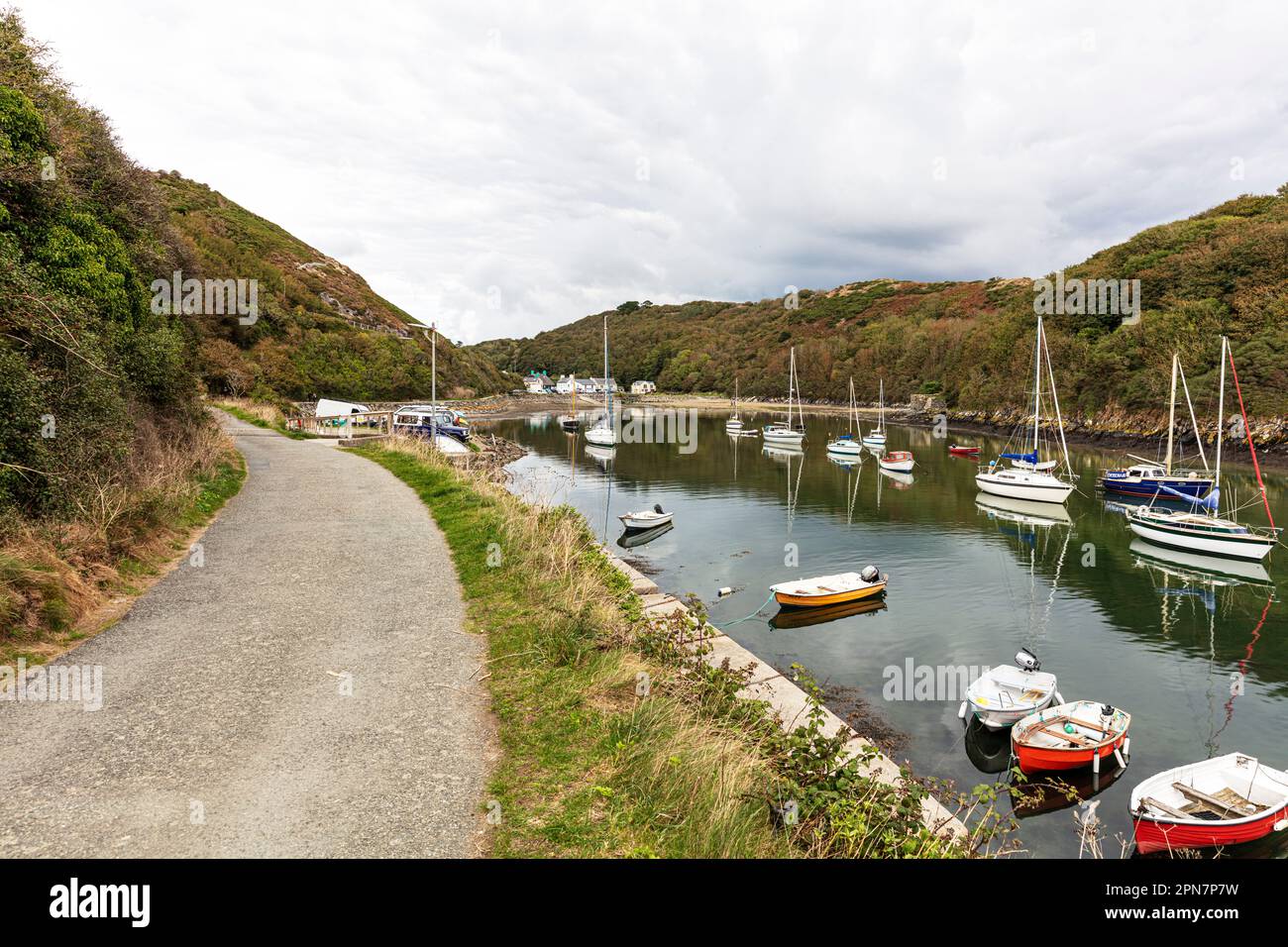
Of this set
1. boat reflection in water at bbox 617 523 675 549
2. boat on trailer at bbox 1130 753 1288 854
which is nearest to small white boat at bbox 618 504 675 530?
boat reflection in water at bbox 617 523 675 549

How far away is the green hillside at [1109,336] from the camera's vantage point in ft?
209

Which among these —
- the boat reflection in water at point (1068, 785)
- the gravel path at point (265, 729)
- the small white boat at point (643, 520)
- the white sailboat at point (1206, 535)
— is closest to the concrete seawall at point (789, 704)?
the boat reflection in water at point (1068, 785)

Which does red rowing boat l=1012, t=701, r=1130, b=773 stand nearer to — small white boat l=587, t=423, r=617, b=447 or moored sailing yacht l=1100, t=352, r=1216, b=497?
moored sailing yacht l=1100, t=352, r=1216, b=497

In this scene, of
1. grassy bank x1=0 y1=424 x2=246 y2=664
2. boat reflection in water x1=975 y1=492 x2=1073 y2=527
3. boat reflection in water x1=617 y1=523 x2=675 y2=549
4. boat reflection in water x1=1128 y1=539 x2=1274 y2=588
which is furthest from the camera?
boat reflection in water x1=975 y1=492 x2=1073 y2=527

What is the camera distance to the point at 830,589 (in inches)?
799

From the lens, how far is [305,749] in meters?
5.69

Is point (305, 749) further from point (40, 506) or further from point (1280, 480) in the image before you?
point (1280, 480)

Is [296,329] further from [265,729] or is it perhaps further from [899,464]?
[265,729]

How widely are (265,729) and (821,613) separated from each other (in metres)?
16.9

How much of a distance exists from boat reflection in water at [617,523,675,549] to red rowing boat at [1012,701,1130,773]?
57.5 ft

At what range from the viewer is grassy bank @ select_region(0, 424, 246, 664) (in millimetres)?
7430

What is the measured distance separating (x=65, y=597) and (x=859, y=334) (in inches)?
5957

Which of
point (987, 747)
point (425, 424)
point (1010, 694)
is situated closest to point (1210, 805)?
point (987, 747)
